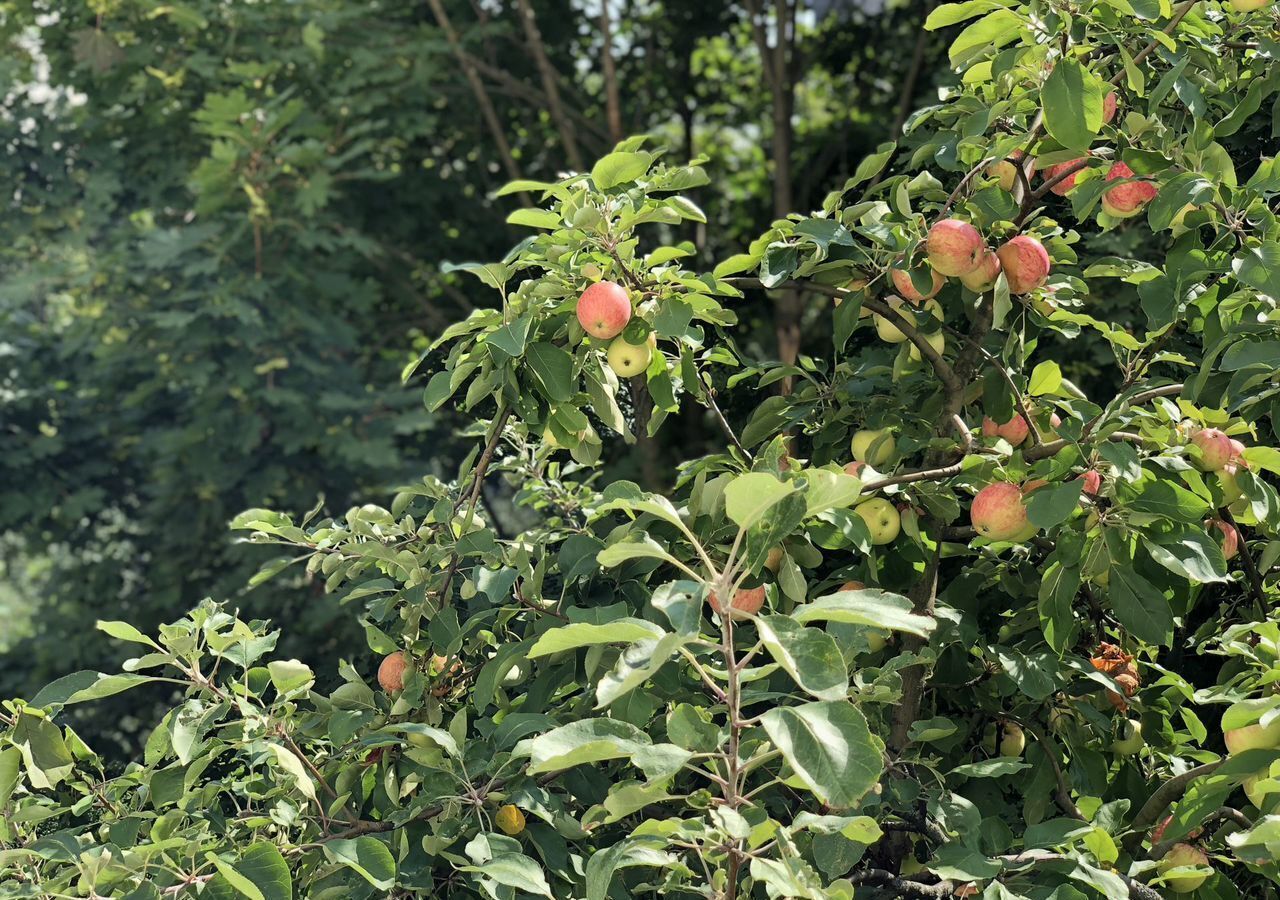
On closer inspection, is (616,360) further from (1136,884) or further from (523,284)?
(1136,884)

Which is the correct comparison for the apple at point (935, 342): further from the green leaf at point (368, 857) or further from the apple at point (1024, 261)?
the green leaf at point (368, 857)

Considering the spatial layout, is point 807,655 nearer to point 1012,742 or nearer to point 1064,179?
point 1012,742

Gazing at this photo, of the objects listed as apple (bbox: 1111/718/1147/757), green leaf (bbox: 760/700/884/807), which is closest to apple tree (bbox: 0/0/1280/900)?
apple (bbox: 1111/718/1147/757)

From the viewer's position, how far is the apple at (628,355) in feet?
5.41

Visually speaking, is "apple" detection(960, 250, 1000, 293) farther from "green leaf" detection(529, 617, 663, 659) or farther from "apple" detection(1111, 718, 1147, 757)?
"green leaf" detection(529, 617, 663, 659)

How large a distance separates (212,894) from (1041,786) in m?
1.04

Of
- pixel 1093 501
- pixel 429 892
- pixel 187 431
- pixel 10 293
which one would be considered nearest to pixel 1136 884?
pixel 1093 501

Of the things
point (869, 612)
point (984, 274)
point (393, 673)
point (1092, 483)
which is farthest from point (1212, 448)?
point (393, 673)

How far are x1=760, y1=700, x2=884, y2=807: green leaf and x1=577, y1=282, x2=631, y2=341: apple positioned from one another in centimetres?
67

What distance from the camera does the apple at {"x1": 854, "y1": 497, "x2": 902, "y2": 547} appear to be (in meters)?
1.67

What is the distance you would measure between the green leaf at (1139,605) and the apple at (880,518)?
29 cm

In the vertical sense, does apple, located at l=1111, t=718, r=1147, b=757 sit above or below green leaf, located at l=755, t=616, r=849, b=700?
below

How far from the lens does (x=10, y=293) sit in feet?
18.5

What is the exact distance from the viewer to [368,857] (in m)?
1.37
